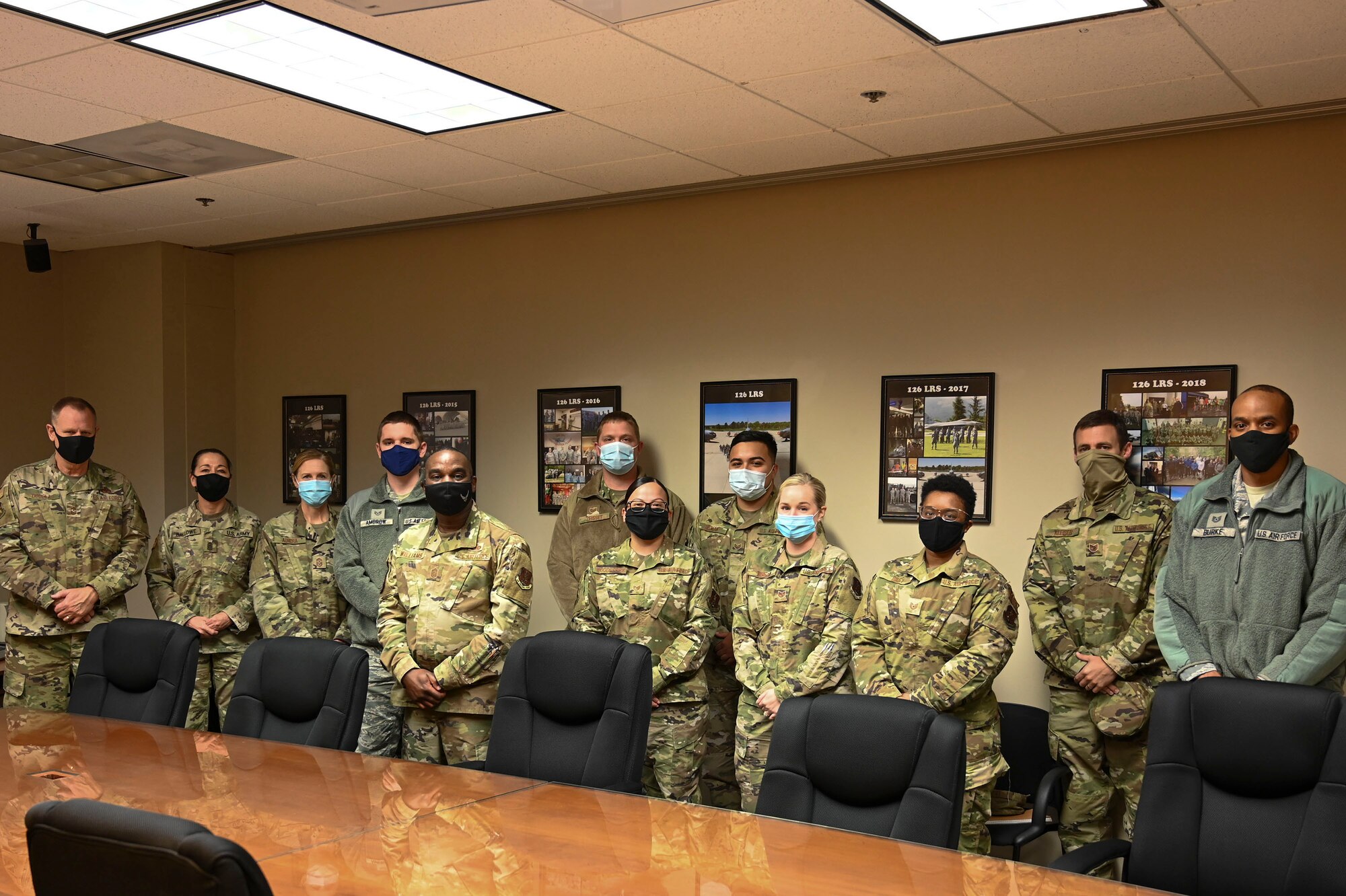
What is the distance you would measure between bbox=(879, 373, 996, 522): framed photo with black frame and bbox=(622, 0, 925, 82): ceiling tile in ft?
5.98

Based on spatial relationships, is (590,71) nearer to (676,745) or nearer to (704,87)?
(704,87)

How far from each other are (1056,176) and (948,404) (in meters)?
1.07

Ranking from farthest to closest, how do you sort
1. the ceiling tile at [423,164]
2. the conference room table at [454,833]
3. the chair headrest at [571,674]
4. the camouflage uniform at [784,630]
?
the ceiling tile at [423,164], the camouflage uniform at [784,630], the chair headrest at [571,674], the conference room table at [454,833]

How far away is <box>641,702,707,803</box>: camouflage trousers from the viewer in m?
4.67

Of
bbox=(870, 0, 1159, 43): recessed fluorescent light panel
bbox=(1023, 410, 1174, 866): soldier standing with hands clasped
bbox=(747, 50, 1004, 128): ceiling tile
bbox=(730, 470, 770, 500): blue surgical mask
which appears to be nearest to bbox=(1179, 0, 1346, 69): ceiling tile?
bbox=(870, 0, 1159, 43): recessed fluorescent light panel

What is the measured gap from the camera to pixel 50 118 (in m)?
4.64

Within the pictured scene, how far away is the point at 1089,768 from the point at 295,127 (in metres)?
3.93

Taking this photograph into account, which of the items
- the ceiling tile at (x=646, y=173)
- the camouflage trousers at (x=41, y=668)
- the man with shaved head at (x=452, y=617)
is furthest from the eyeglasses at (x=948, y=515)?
the camouflage trousers at (x=41, y=668)

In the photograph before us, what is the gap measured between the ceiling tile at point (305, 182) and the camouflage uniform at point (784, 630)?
2712mm

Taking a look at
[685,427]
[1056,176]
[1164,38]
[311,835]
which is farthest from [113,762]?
[1056,176]

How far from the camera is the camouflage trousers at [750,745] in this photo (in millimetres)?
4527

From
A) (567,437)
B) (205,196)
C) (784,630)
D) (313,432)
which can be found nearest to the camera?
(784,630)

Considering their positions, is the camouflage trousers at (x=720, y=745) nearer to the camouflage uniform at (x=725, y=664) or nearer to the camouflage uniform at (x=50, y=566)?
the camouflage uniform at (x=725, y=664)

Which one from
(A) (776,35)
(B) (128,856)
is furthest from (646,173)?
(B) (128,856)
